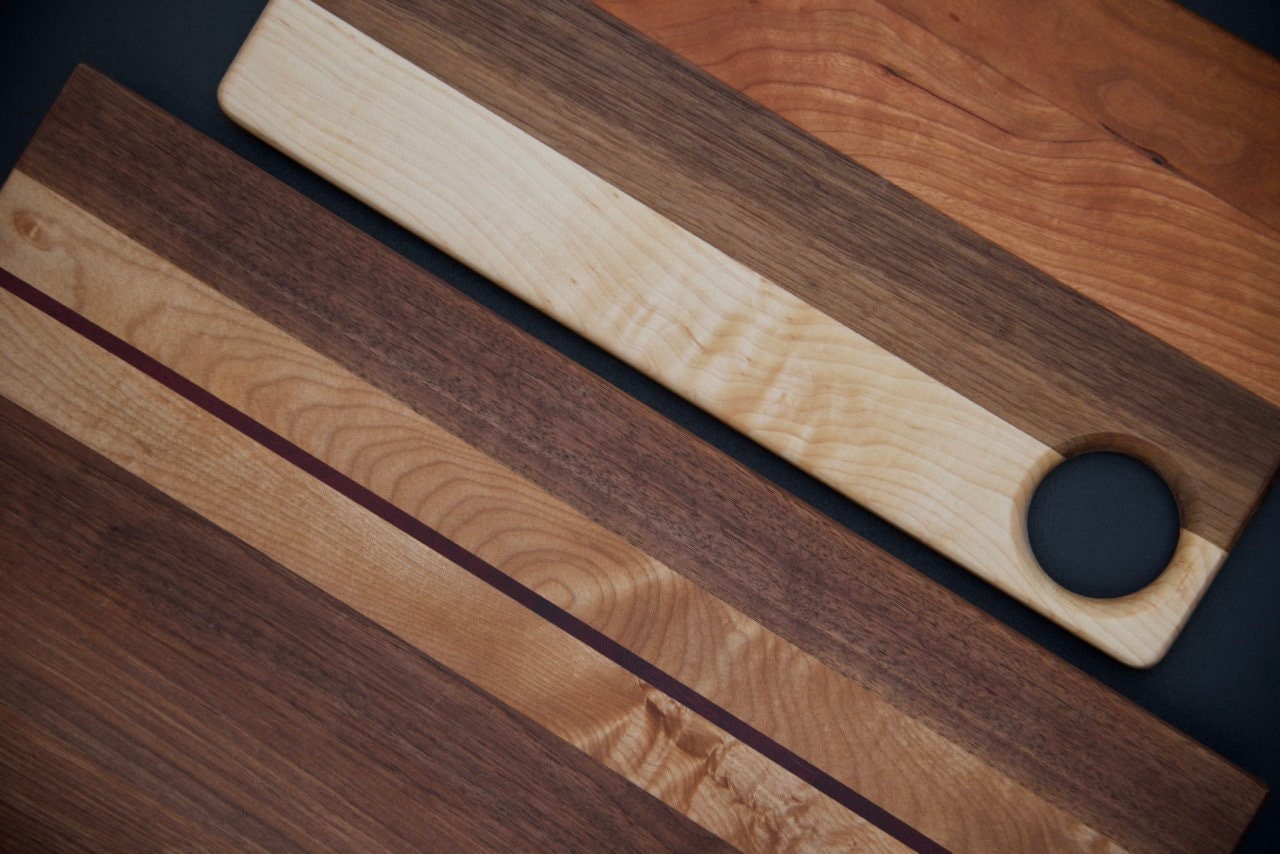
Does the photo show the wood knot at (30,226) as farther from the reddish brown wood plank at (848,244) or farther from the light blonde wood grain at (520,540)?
the reddish brown wood plank at (848,244)

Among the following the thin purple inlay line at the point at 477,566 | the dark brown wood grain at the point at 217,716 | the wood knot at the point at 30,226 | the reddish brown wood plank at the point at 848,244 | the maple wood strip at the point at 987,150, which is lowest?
the dark brown wood grain at the point at 217,716

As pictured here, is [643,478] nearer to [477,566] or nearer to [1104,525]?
[477,566]

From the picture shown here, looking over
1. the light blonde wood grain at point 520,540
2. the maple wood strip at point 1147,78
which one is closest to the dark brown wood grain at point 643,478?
the light blonde wood grain at point 520,540

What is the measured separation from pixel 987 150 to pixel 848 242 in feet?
0.30

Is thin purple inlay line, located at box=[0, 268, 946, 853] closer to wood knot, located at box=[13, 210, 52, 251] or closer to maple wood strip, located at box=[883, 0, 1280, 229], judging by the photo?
wood knot, located at box=[13, 210, 52, 251]

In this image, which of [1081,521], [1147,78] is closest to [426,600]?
[1081,521]

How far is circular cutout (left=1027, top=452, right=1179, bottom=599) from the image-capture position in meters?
0.54

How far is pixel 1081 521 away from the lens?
547 millimetres

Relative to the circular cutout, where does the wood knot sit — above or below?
below

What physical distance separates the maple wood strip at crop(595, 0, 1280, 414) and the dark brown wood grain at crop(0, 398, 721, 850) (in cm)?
35

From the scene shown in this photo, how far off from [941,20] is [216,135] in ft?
1.32

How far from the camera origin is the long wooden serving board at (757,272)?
522mm

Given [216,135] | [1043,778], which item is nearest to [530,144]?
[216,135]

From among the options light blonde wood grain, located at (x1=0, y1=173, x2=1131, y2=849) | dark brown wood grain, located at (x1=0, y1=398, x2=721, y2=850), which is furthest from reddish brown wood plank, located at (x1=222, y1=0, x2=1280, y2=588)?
dark brown wood grain, located at (x1=0, y1=398, x2=721, y2=850)
